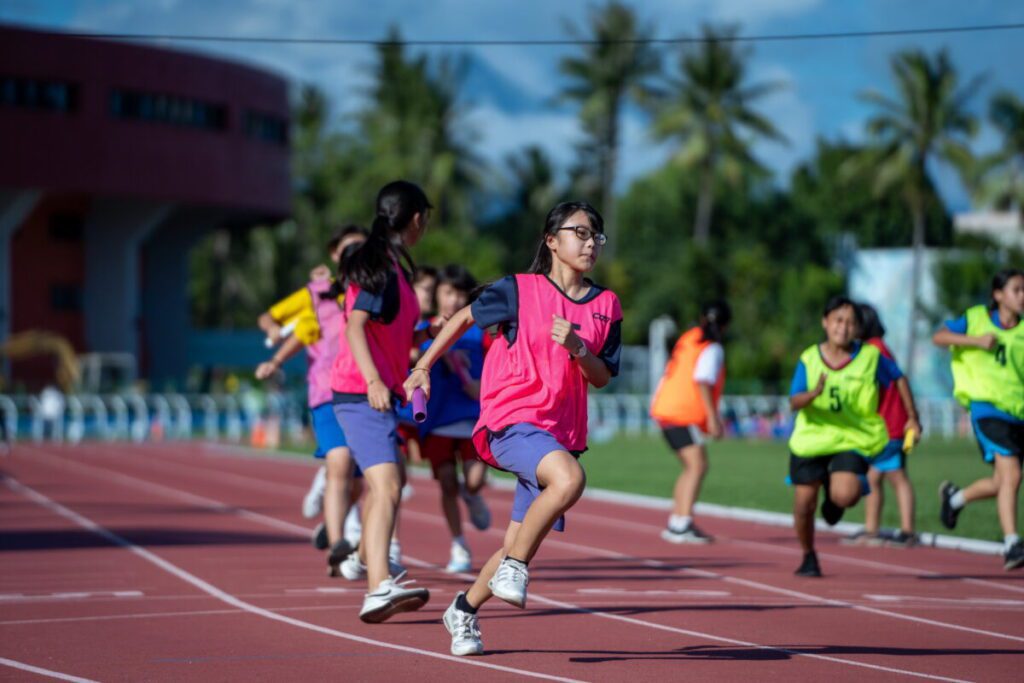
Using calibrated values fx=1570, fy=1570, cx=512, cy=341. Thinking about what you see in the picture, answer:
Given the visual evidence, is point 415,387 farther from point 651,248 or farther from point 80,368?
point 651,248

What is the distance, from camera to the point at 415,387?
6.54m

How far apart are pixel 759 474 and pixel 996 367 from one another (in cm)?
1207

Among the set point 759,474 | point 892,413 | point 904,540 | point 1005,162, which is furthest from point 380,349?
point 1005,162

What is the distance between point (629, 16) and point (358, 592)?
61.8 meters

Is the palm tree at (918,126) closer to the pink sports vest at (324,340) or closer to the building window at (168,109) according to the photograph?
the building window at (168,109)

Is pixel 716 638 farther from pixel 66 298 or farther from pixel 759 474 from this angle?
pixel 66 298

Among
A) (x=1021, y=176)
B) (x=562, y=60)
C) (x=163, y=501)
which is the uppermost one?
(x=562, y=60)

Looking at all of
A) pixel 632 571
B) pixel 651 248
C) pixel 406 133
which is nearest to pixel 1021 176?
pixel 651 248

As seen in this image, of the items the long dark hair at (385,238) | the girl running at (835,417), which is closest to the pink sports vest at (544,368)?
the long dark hair at (385,238)

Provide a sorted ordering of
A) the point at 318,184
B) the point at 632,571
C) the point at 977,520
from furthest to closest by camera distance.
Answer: the point at 318,184, the point at 977,520, the point at 632,571

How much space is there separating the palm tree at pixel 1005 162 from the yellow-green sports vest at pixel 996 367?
56.3 m

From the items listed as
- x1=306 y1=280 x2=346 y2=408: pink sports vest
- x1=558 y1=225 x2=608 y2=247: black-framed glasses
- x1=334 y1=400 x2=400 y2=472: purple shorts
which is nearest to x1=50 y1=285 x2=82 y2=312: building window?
x1=306 y1=280 x2=346 y2=408: pink sports vest

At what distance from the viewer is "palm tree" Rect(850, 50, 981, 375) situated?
58.6m

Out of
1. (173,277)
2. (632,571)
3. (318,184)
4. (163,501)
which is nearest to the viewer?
(632,571)
